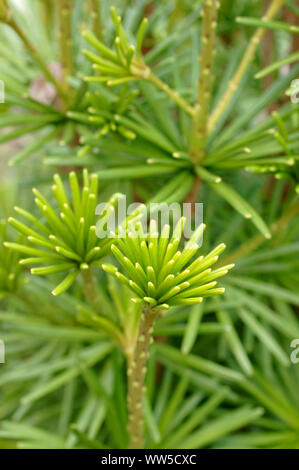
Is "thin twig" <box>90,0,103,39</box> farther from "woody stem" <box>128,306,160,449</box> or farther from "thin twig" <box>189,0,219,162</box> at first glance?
"woody stem" <box>128,306,160,449</box>

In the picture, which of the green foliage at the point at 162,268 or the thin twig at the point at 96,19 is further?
the thin twig at the point at 96,19

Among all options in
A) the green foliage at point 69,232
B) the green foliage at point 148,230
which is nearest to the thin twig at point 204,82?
the green foliage at point 148,230

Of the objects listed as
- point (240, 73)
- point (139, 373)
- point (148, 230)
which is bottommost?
point (139, 373)

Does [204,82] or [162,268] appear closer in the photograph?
[162,268]

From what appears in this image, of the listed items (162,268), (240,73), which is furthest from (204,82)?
(162,268)

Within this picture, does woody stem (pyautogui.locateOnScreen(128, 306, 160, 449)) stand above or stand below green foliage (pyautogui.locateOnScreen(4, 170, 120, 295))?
below

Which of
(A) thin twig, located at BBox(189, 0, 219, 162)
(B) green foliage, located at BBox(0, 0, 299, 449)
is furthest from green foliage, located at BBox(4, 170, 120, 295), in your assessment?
(A) thin twig, located at BBox(189, 0, 219, 162)

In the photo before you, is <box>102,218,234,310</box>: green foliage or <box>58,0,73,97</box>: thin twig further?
<box>58,0,73,97</box>: thin twig

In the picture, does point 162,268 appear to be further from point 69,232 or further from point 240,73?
point 240,73

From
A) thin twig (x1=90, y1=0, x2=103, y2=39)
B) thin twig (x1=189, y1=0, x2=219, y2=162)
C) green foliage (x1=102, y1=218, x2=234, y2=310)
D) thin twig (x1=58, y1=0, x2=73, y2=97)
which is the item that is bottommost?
green foliage (x1=102, y1=218, x2=234, y2=310)

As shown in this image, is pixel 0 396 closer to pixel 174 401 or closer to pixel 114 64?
pixel 174 401

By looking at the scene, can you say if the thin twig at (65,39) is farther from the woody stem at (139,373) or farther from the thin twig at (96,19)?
the woody stem at (139,373)
